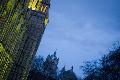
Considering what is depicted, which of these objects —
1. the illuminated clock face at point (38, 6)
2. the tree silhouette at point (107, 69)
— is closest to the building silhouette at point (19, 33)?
the illuminated clock face at point (38, 6)

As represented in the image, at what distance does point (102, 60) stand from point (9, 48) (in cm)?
1577

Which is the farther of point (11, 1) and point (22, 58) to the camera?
point (22, 58)

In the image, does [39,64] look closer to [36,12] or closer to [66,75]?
[66,75]

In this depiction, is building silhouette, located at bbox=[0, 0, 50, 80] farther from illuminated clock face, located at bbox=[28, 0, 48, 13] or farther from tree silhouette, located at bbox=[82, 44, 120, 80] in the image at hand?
tree silhouette, located at bbox=[82, 44, 120, 80]

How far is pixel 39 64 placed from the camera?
296 ft

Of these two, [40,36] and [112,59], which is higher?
[40,36]

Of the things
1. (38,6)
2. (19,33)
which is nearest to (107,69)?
(19,33)

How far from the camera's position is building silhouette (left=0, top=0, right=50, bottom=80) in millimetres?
39153

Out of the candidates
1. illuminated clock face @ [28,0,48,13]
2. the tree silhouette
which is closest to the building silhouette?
illuminated clock face @ [28,0,48,13]

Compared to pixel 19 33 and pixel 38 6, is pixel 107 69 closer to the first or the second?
pixel 19 33

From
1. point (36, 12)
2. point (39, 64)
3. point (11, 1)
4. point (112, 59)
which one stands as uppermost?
point (39, 64)

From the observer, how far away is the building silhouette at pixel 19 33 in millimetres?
39153

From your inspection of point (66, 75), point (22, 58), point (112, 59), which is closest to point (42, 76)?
point (22, 58)

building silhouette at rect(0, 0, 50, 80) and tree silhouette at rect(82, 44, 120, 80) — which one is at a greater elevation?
building silhouette at rect(0, 0, 50, 80)
